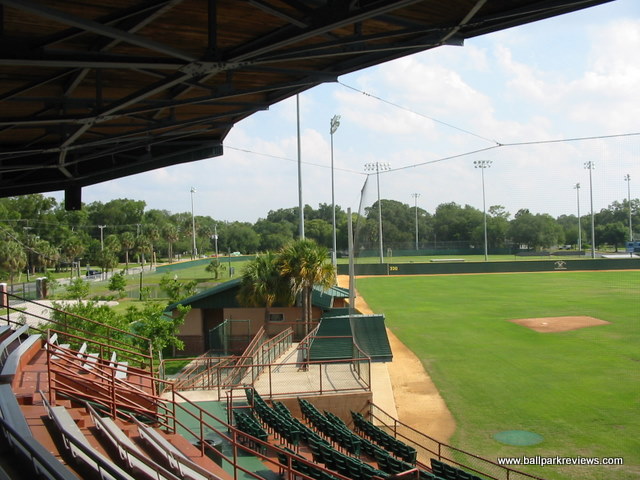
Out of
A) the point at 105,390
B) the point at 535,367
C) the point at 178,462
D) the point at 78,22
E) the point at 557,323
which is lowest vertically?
the point at 535,367

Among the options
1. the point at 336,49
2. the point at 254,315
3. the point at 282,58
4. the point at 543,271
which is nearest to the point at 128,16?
the point at 282,58

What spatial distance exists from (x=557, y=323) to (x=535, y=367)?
39.9 ft

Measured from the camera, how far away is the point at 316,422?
1479cm

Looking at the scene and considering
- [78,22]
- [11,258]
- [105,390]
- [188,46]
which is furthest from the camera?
[11,258]

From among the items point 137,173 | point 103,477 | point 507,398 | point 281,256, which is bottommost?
point 507,398

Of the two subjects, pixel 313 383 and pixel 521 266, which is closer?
pixel 313 383

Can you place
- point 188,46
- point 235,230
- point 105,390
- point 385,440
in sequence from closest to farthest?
point 188,46
point 105,390
point 385,440
point 235,230

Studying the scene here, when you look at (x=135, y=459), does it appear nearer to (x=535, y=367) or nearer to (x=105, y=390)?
(x=105, y=390)

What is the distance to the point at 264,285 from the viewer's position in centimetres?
2848

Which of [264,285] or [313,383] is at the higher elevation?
[264,285]

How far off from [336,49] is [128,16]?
10.3 feet

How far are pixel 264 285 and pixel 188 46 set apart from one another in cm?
2057

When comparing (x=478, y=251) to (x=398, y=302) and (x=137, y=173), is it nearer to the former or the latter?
(x=398, y=302)

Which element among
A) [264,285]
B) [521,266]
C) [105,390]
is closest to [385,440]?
[105,390]
